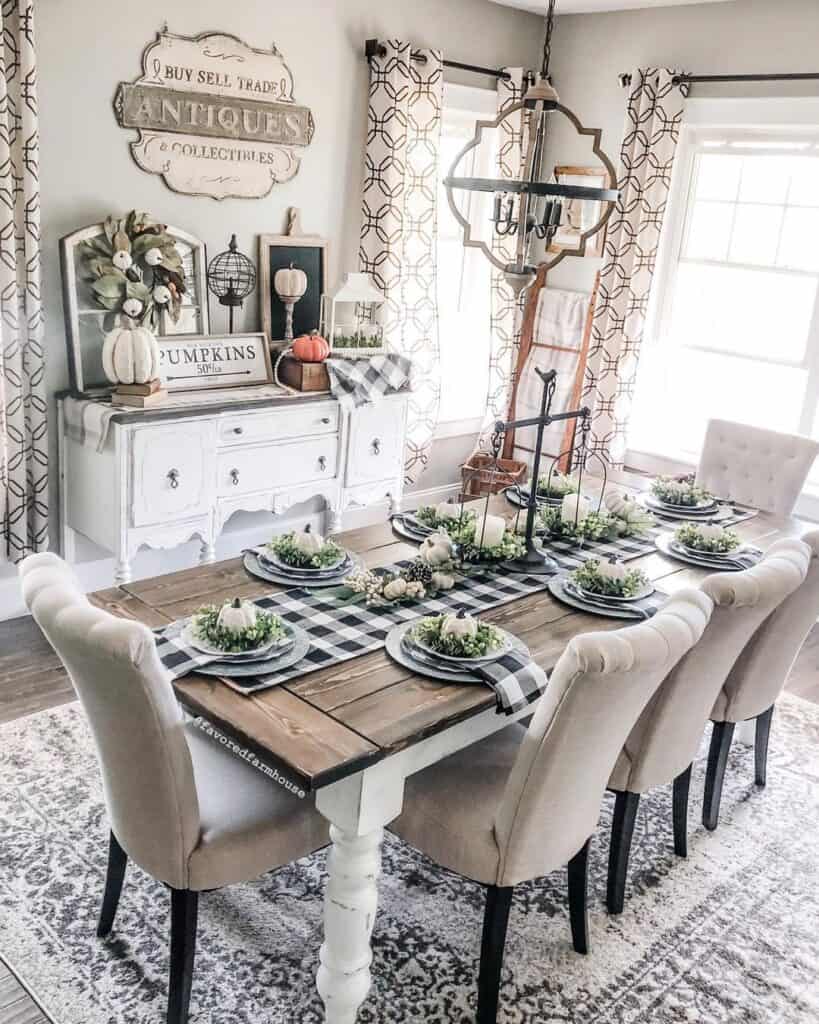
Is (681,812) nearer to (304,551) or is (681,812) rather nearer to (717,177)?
(304,551)

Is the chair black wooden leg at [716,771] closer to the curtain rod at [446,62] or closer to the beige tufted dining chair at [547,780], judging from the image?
the beige tufted dining chair at [547,780]

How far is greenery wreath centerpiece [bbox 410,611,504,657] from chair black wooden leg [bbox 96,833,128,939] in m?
0.84

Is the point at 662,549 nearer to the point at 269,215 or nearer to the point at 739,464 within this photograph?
the point at 739,464

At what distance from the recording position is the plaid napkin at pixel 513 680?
195 cm

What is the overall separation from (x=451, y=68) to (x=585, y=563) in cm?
305

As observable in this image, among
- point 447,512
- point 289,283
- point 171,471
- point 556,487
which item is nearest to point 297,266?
point 289,283

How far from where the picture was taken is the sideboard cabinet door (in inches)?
137

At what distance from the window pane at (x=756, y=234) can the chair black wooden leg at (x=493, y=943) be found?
3.59 metres

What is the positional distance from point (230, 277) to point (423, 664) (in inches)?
98.6

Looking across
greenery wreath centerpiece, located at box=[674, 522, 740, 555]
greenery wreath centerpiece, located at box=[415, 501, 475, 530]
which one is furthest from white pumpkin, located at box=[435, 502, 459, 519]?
greenery wreath centerpiece, located at box=[674, 522, 740, 555]

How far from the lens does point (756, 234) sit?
15.1 ft

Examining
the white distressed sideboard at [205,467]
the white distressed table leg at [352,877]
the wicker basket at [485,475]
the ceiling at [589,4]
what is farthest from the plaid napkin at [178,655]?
the ceiling at [589,4]

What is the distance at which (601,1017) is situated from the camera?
2.10 metres

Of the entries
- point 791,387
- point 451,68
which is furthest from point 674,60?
point 791,387
